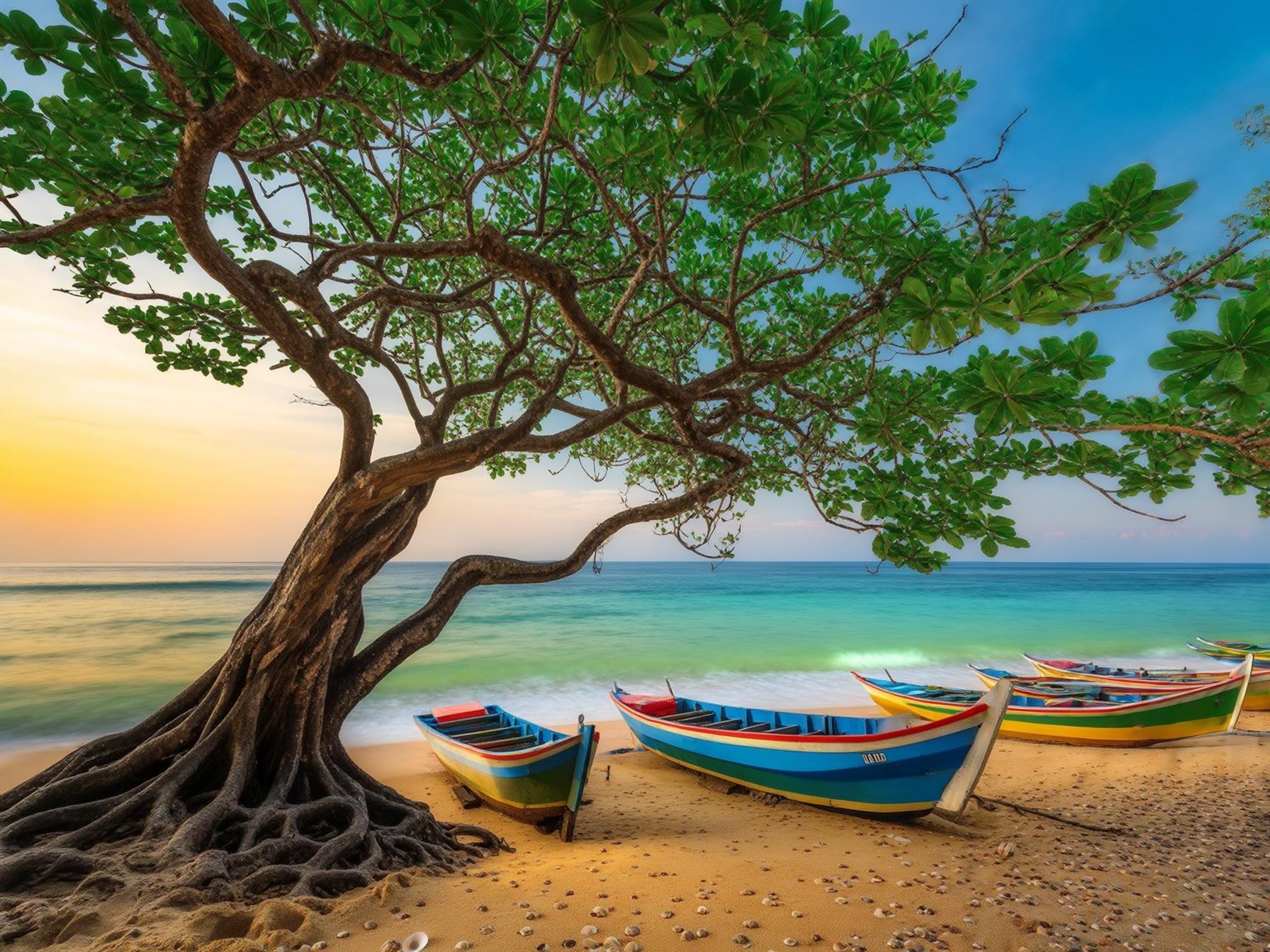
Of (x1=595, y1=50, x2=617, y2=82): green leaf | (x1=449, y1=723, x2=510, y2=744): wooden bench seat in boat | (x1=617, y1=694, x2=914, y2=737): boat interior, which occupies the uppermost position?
(x1=595, y1=50, x2=617, y2=82): green leaf

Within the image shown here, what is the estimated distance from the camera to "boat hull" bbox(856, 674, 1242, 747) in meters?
7.98

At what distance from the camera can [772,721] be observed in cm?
732

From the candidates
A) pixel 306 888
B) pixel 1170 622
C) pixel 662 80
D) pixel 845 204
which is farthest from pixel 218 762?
pixel 1170 622

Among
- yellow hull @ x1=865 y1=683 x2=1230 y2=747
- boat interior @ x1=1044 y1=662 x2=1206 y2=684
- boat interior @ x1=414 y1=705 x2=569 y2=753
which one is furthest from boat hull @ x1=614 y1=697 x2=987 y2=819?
boat interior @ x1=1044 y1=662 x2=1206 y2=684

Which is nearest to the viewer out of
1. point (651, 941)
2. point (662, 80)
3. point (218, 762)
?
point (662, 80)

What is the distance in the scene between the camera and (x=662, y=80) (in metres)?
2.47

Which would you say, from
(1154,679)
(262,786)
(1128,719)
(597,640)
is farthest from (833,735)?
(597,640)

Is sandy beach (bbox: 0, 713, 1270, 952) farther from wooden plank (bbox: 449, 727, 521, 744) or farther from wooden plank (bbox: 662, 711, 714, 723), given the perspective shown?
wooden plank (bbox: 662, 711, 714, 723)

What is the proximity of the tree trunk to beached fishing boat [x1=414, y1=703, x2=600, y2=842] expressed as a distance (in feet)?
1.95

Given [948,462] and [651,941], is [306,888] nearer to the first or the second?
[651,941]

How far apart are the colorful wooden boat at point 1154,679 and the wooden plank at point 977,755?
6.38 m

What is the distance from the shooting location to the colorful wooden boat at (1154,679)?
9.32m

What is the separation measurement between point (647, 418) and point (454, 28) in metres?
5.11

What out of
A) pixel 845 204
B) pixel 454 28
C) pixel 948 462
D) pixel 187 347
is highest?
pixel 845 204
